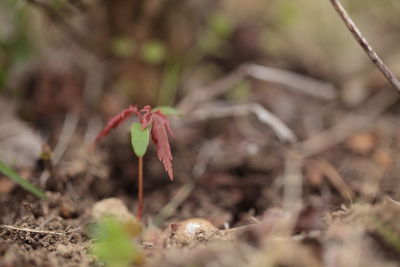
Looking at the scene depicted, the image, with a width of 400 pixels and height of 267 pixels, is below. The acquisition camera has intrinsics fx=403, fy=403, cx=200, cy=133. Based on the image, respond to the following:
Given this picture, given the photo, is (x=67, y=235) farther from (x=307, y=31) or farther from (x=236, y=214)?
(x=307, y=31)

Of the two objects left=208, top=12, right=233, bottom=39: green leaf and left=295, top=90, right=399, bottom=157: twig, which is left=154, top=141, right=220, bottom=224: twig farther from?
left=208, top=12, right=233, bottom=39: green leaf


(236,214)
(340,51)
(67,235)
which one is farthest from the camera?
(340,51)

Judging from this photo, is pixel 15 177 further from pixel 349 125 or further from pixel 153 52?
pixel 349 125

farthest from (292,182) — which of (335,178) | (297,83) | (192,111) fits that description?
(297,83)

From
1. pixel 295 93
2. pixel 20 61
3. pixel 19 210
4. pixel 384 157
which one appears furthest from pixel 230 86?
pixel 19 210

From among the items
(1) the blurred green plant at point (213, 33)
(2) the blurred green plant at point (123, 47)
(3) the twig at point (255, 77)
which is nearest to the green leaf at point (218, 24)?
(1) the blurred green plant at point (213, 33)

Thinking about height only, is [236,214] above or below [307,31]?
below

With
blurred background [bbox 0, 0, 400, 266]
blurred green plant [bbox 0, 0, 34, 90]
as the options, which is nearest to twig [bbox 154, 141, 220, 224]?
blurred background [bbox 0, 0, 400, 266]

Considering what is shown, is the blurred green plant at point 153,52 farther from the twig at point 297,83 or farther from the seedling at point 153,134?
the seedling at point 153,134
